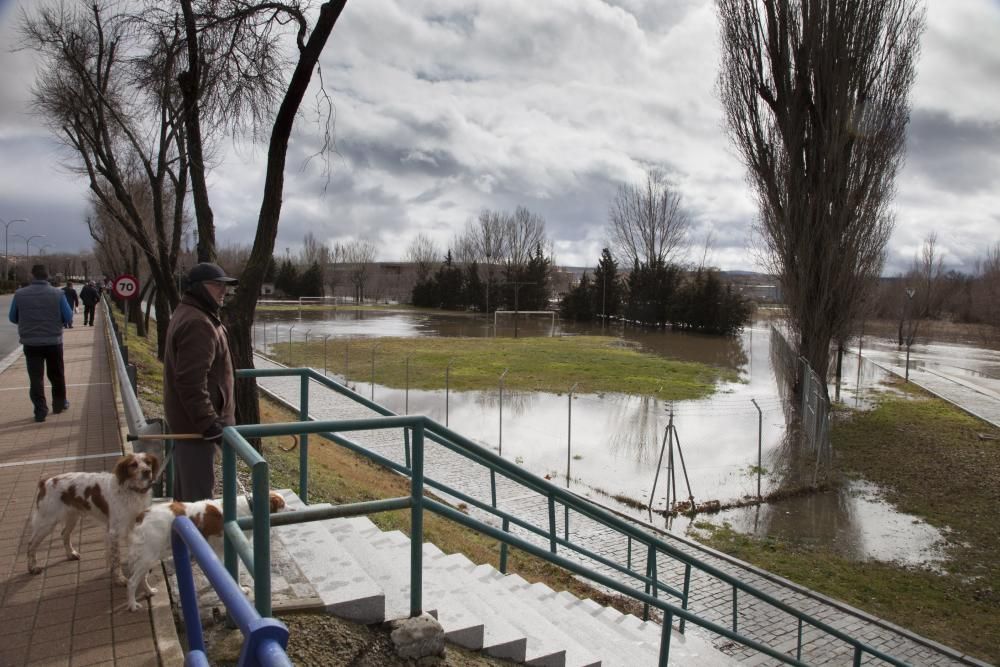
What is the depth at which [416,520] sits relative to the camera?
10.5 ft

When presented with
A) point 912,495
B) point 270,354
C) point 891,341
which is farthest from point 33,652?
point 891,341

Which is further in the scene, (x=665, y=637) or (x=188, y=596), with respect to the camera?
Result: (x=665, y=637)

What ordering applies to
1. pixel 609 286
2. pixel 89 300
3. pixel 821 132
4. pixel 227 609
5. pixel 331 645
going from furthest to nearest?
pixel 609 286 < pixel 89 300 < pixel 821 132 < pixel 331 645 < pixel 227 609

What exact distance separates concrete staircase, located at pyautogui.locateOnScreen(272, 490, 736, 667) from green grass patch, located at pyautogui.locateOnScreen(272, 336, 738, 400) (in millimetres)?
15844

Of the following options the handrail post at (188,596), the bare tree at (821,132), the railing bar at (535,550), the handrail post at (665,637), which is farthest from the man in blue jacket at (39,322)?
the bare tree at (821,132)

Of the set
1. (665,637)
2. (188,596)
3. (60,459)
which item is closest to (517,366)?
(60,459)

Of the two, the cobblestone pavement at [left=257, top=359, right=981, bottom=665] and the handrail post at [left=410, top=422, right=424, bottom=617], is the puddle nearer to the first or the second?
the cobblestone pavement at [left=257, top=359, right=981, bottom=665]

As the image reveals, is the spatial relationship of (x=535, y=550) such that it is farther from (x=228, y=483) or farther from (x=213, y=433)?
(x=213, y=433)

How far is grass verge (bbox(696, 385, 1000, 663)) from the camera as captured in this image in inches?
298

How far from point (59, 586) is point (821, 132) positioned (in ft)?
63.6

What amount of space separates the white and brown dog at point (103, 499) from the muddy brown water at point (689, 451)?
796 cm

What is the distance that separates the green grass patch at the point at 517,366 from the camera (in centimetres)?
2261

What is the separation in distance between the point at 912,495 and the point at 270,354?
24476mm

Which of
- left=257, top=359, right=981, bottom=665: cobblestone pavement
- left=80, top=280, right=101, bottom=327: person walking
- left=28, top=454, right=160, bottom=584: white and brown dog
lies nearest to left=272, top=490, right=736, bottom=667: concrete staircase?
left=28, top=454, right=160, bottom=584: white and brown dog
